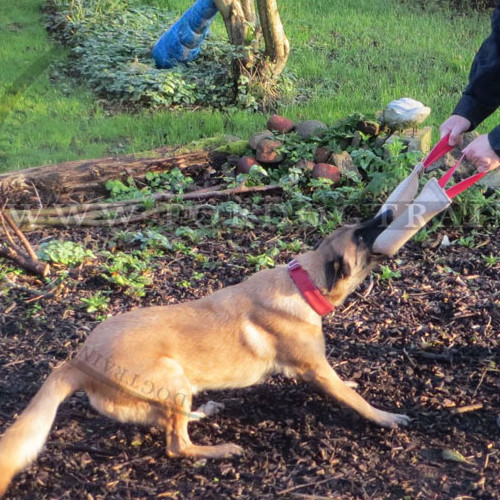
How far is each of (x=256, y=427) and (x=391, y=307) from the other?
5.47ft

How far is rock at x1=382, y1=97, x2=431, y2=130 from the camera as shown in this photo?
24.7 ft

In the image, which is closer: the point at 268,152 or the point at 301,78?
the point at 268,152

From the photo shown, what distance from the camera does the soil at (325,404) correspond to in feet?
12.4

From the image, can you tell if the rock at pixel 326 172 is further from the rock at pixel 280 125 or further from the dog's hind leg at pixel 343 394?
the dog's hind leg at pixel 343 394

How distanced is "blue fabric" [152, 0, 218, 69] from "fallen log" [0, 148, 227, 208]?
3.62 m

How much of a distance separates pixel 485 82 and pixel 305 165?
3.07m

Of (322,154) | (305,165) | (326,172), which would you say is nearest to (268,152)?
(305,165)

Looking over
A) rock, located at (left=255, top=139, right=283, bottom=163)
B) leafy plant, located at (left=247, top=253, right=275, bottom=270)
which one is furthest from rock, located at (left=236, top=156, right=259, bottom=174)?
leafy plant, located at (left=247, top=253, right=275, bottom=270)

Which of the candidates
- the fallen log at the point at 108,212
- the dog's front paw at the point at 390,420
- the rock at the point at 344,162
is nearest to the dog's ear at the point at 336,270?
the dog's front paw at the point at 390,420

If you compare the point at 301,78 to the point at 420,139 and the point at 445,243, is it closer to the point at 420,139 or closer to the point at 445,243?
the point at 420,139

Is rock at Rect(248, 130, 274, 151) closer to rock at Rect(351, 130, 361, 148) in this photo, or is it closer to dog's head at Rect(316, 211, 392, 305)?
rock at Rect(351, 130, 361, 148)

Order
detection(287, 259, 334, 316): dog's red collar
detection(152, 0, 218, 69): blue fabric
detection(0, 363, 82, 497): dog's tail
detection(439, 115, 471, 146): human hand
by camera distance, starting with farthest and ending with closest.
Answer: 1. detection(152, 0, 218, 69): blue fabric
2. detection(439, 115, 471, 146): human hand
3. detection(287, 259, 334, 316): dog's red collar
4. detection(0, 363, 82, 497): dog's tail

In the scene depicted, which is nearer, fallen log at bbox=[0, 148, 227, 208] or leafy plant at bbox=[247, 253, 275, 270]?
leafy plant at bbox=[247, 253, 275, 270]

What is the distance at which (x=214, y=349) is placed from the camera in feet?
13.6
